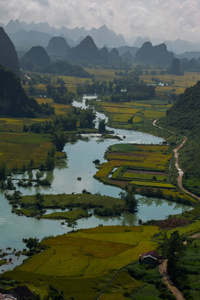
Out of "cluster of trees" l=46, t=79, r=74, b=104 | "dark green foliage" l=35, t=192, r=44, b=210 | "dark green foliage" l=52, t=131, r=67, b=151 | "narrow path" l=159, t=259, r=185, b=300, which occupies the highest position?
"cluster of trees" l=46, t=79, r=74, b=104

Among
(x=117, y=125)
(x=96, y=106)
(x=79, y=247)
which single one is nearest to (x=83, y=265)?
(x=79, y=247)

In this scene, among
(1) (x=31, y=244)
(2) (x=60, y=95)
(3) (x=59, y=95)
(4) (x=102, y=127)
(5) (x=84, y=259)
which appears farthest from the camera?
(2) (x=60, y=95)

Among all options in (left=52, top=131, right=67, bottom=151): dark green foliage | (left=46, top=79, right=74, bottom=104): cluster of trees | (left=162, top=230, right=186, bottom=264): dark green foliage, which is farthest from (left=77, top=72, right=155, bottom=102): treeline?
(left=162, top=230, right=186, bottom=264): dark green foliage

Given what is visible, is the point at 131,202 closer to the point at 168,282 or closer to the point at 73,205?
the point at 73,205

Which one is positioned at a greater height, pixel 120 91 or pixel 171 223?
pixel 120 91

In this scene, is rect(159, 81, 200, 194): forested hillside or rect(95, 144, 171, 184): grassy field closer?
rect(95, 144, 171, 184): grassy field

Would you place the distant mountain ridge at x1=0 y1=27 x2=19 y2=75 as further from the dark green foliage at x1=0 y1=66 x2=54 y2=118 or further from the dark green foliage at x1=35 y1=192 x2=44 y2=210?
the dark green foliage at x1=35 y1=192 x2=44 y2=210

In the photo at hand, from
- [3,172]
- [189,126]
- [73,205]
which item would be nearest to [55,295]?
[73,205]
